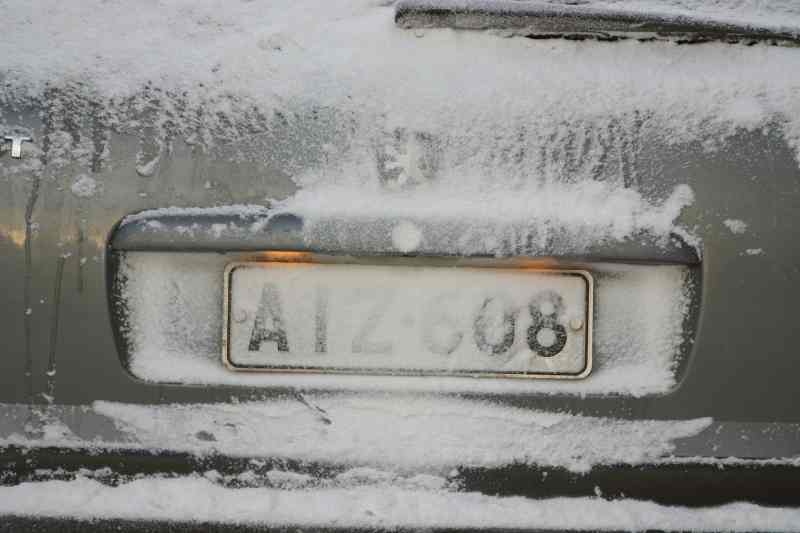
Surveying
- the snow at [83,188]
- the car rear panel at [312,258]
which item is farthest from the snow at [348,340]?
the snow at [83,188]

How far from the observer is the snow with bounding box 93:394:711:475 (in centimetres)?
151

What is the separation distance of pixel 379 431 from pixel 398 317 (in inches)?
8.2

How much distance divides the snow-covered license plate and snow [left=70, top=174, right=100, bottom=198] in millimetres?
271

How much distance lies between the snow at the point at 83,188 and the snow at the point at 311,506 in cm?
52

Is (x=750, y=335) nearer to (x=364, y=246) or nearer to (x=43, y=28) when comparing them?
(x=364, y=246)

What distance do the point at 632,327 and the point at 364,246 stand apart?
1.67ft

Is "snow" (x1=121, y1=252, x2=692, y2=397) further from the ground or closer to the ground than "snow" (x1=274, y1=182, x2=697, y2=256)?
closer to the ground

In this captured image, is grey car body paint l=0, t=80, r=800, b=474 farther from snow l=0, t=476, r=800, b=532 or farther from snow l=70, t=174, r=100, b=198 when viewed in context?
snow l=0, t=476, r=800, b=532

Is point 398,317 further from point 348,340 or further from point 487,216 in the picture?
point 487,216

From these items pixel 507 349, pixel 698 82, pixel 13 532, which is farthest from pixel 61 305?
pixel 698 82

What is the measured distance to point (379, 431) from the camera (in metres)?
1.51

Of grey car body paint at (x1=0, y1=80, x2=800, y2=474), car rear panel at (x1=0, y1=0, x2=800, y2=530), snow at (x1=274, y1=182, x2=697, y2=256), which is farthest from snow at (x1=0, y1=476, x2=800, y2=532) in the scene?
snow at (x1=274, y1=182, x2=697, y2=256)

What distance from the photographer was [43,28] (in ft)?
5.04

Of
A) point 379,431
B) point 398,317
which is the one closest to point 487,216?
point 398,317
